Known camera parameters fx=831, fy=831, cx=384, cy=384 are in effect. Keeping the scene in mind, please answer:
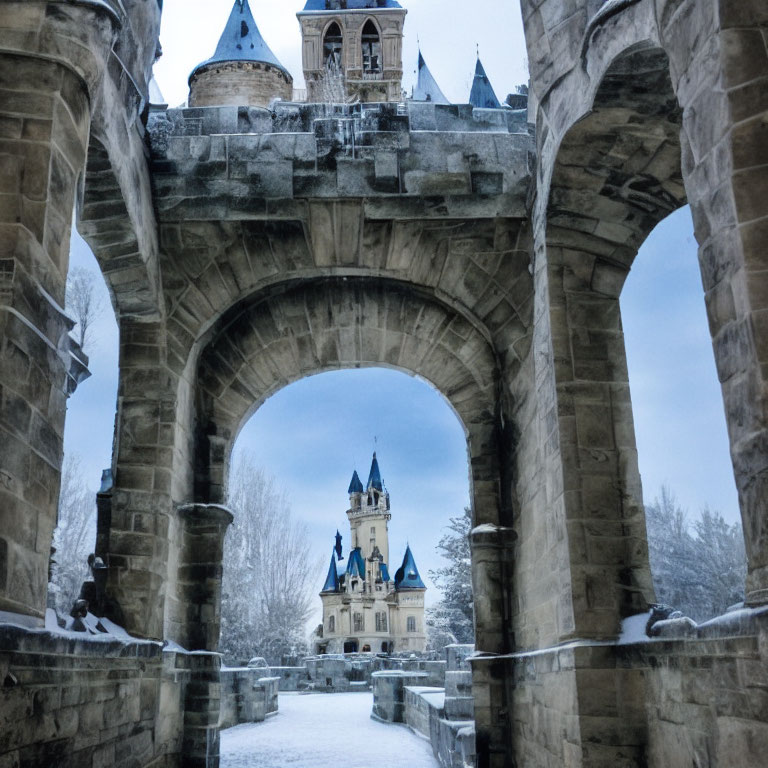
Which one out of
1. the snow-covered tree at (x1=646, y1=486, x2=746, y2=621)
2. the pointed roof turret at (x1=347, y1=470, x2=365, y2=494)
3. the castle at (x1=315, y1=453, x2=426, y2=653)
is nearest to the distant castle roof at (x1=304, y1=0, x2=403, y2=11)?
the pointed roof turret at (x1=347, y1=470, x2=365, y2=494)

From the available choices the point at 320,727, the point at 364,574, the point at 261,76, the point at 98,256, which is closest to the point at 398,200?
the point at 98,256

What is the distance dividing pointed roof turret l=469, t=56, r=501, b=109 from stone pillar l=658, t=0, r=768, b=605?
23.4 metres

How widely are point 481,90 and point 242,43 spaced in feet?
37.4

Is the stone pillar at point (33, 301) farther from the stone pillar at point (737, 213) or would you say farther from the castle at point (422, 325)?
the stone pillar at point (737, 213)

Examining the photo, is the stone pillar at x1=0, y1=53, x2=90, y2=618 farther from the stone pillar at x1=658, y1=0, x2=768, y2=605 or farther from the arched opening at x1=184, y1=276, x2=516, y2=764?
the arched opening at x1=184, y1=276, x2=516, y2=764

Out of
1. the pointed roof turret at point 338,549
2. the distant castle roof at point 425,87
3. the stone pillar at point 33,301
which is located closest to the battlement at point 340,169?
the stone pillar at point 33,301

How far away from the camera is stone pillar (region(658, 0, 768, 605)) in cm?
262

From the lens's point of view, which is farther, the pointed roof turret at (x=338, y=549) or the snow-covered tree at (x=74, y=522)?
the pointed roof turret at (x=338, y=549)

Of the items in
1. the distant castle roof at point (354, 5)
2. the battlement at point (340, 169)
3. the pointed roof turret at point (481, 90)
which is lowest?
the battlement at point (340, 169)

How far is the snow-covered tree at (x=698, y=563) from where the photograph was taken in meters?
15.6

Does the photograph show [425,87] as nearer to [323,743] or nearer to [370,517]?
[370,517]

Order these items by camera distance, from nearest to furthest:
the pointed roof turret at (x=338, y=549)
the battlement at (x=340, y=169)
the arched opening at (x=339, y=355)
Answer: the battlement at (x=340, y=169) < the arched opening at (x=339, y=355) < the pointed roof turret at (x=338, y=549)

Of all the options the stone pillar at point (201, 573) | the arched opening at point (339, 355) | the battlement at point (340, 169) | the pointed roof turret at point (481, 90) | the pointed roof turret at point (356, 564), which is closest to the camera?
the battlement at point (340, 169)

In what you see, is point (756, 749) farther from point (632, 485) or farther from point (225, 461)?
point (225, 461)
